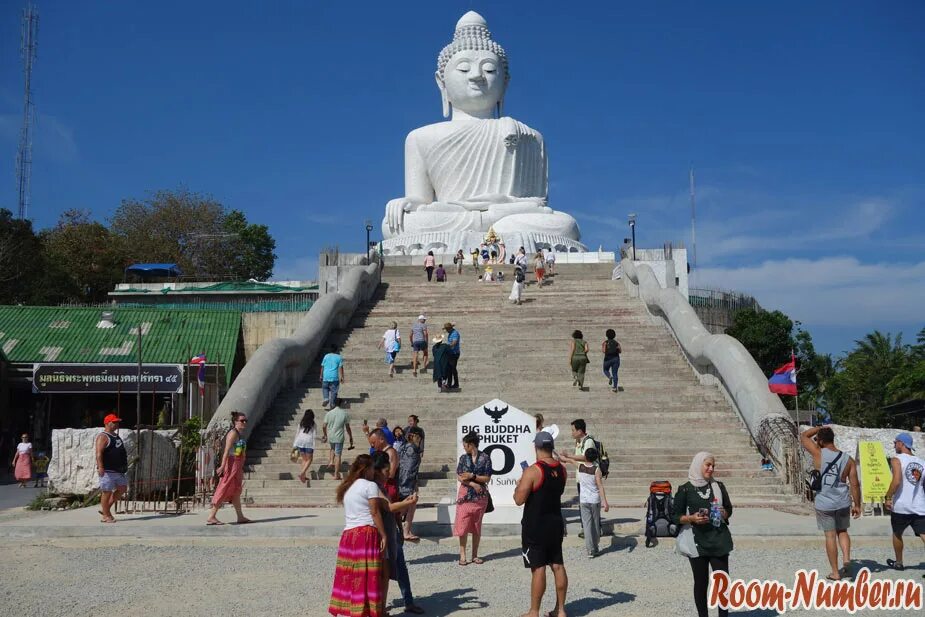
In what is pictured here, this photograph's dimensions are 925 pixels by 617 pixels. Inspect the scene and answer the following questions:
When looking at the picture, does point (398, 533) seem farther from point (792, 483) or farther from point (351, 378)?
point (351, 378)

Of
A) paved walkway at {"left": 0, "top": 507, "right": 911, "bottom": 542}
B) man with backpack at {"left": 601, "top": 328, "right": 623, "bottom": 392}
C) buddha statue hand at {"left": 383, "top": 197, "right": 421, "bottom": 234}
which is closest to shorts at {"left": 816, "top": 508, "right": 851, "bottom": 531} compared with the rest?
paved walkway at {"left": 0, "top": 507, "right": 911, "bottom": 542}

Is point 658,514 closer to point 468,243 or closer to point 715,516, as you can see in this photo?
point 715,516

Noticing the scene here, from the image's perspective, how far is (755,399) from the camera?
43.4 ft

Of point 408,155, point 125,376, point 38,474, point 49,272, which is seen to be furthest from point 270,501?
point 49,272

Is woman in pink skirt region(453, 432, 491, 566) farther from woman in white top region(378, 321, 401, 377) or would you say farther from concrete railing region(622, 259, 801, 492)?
woman in white top region(378, 321, 401, 377)

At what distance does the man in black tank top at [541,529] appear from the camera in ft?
20.9

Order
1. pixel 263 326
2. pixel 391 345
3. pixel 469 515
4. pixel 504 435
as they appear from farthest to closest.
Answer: pixel 263 326 → pixel 391 345 → pixel 504 435 → pixel 469 515

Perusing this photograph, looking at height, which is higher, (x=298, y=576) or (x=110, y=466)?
(x=110, y=466)

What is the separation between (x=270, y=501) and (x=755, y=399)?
688 centimetres

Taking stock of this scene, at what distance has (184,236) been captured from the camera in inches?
1828

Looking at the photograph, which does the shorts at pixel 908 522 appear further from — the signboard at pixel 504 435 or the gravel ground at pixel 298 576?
the signboard at pixel 504 435

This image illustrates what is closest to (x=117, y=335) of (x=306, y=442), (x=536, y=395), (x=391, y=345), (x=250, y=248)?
(x=391, y=345)

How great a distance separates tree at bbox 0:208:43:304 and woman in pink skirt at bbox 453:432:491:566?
28768mm

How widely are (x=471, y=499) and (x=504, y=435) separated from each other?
5.47ft
